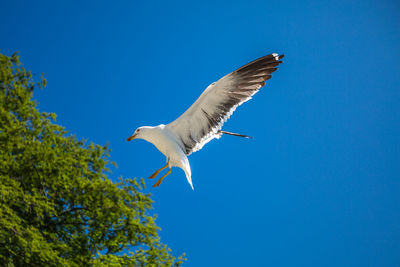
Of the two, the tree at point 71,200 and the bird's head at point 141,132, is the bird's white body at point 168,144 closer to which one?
the bird's head at point 141,132

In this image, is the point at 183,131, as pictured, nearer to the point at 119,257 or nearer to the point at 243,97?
the point at 243,97

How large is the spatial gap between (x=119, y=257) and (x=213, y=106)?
5.61 meters

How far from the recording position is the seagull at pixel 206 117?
870 centimetres

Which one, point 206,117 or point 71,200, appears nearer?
point 206,117

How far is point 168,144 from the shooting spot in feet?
30.9

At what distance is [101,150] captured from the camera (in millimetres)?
13219

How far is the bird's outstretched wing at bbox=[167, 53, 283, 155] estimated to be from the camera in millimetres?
8648

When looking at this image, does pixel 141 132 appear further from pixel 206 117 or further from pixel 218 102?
pixel 218 102

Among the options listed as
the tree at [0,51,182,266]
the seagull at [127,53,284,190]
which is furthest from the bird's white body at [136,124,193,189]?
the tree at [0,51,182,266]

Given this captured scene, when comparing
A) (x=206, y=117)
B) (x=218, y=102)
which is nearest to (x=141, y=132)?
(x=206, y=117)

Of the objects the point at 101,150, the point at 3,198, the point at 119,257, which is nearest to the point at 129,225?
the point at 119,257

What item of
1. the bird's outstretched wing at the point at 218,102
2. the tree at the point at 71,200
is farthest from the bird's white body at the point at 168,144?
the tree at the point at 71,200

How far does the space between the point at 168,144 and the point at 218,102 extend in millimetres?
1508

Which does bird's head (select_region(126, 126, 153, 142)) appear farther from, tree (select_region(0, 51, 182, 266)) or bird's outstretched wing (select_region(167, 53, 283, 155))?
tree (select_region(0, 51, 182, 266))
